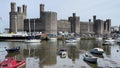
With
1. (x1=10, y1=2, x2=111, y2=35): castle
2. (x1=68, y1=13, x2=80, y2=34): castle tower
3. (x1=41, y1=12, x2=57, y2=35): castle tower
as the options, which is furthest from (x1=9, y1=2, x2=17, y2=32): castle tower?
(x1=68, y1=13, x2=80, y2=34): castle tower

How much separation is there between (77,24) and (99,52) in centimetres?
8606

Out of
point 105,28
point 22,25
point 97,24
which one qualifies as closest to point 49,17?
point 22,25

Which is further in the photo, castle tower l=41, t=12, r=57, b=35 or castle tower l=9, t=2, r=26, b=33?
castle tower l=9, t=2, r=26, b=33

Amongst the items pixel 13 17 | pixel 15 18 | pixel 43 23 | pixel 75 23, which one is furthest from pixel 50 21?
pixel 75 23

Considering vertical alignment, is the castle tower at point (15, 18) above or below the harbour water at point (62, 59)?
above

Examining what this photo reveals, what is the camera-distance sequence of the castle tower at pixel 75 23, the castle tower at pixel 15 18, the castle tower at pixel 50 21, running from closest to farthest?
the castle tower at pixel 50 21, the castle tower at pixel 15 18, the castle tower at pixel 75 23

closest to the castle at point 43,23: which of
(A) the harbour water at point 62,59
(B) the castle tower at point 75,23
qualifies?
(B) the castle tower at point 75,23

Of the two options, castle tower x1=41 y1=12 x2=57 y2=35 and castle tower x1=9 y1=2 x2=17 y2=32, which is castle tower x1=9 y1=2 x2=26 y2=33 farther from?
castle tower x1=41 y1=12 x2=57 y2=35

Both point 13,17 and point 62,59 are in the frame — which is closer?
point 62,59

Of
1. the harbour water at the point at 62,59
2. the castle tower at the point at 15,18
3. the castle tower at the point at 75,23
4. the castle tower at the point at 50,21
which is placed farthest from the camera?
the castle tower at the point at 75,23

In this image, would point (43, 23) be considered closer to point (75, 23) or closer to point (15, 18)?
point (15, 18)

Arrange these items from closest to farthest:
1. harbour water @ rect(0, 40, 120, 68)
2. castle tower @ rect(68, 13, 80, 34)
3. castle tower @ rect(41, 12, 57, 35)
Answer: harbour water @ rect(0, 40, 120, 68) → castle tower @ rect(41, 12, 57, 35) → castle tower @ rect(68, 13, 80, 34)

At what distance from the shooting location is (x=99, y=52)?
35.9 meters

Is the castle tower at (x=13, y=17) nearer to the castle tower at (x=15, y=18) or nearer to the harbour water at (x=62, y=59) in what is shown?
the castle tower at (x=15, y=18)
